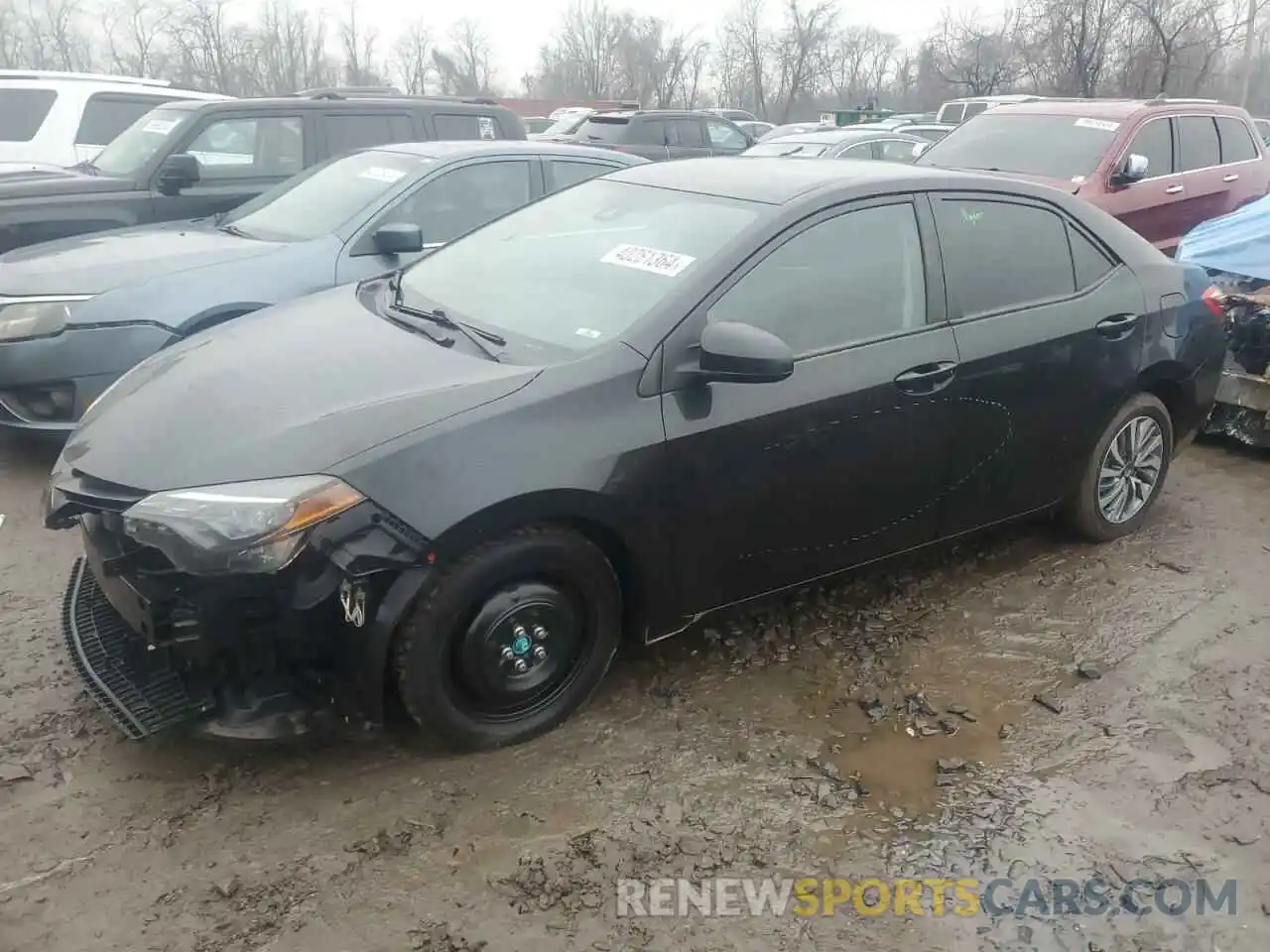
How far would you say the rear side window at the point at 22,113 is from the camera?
9617 mm

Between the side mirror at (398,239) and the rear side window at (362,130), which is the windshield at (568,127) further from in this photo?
the side mirror at (398,239)

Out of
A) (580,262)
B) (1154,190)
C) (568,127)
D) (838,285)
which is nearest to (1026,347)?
(838,285)

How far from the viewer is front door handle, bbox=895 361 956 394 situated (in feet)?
11.2

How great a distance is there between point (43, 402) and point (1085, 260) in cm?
458

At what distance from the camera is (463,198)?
5734 mm

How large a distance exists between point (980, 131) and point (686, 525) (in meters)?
6.99

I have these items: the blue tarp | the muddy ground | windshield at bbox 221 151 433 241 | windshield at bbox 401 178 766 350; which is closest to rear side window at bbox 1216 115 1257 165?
the blue tarp

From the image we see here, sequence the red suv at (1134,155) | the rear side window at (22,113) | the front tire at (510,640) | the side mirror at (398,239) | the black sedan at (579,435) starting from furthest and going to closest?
the rear side window at (22,113)
the red suv at (1134,155)
the side mirror at (398,239)
the front tire at (510,640)
the black sedan at (579,435)

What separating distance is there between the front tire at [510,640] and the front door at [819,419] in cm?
32

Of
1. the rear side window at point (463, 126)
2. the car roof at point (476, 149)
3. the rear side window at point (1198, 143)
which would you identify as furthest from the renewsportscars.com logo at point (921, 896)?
the rear side window at point (1198, 143)

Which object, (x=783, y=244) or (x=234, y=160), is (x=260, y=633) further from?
(x=234, y=160)

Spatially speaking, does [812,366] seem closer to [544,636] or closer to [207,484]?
[544,636]

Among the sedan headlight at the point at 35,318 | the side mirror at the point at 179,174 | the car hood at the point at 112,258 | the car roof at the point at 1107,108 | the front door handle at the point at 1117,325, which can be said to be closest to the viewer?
the front door handle at the point at 1117,325

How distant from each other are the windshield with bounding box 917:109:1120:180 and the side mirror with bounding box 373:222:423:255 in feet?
14.7
